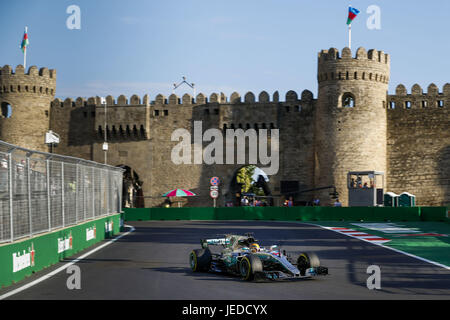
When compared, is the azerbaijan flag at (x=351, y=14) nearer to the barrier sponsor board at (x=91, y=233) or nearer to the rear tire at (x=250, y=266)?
the barrier sponsor board at (x=91, y=233)

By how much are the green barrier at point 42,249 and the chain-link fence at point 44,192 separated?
217mm

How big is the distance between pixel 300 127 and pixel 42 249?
3939 centimetres

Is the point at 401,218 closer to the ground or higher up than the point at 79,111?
closer to the ground

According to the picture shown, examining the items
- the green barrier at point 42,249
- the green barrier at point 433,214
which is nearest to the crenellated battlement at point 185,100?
the green barrier at point 433,214

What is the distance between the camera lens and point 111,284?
1213 cm

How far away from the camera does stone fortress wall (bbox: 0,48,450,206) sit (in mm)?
49625

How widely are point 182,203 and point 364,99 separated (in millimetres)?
16187

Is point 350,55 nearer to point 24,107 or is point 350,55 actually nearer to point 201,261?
point 24,107

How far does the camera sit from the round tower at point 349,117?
49.1 m

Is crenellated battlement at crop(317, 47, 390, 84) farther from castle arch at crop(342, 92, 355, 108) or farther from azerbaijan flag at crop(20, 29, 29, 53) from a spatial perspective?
azerbaijan flag at crop(20, 29, 29, 53)

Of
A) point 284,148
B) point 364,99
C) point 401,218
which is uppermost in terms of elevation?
point 364,99
